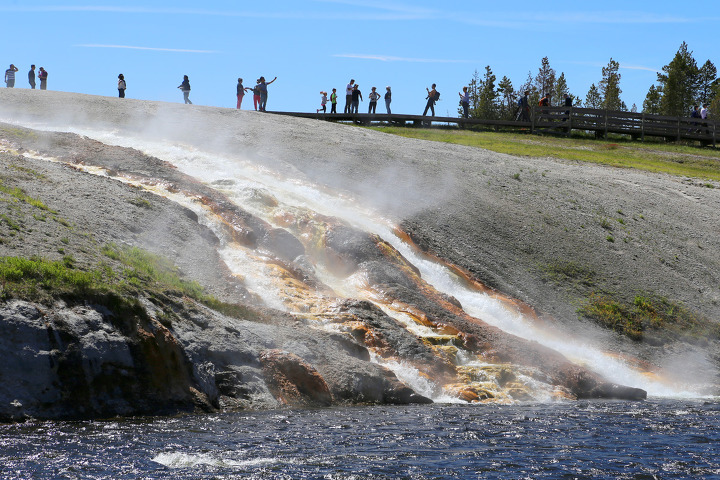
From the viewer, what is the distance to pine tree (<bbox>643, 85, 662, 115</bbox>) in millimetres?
97238

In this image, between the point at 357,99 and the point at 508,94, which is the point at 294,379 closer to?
the point at 357,99

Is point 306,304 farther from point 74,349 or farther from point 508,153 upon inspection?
point 508,153

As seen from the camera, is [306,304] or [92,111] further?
[92,111]

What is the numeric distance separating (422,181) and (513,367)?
499 inches

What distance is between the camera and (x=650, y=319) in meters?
22.8

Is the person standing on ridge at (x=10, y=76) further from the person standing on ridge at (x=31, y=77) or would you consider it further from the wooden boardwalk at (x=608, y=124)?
the wooden boardwalk at (x=608, y=124)

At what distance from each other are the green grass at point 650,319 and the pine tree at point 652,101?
7919 centimetres

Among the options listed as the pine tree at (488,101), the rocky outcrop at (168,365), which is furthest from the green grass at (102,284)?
the pine tree at (488,101)

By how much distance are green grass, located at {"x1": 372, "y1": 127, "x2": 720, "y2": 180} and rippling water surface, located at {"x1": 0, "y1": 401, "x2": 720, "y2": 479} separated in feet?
97.3

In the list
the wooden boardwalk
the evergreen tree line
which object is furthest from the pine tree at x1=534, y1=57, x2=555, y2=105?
the wooden boardwalk

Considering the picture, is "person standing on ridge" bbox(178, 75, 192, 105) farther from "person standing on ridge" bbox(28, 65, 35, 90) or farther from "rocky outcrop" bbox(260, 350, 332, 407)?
"rocky outcrop" bbox(260, 350, 332, 407)

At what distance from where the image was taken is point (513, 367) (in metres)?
16.7

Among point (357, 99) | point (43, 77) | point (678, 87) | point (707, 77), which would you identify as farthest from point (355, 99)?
point (707, 77)

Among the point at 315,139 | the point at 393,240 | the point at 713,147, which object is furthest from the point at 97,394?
the point at 713,147
